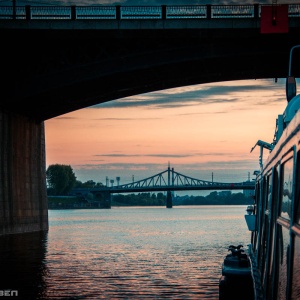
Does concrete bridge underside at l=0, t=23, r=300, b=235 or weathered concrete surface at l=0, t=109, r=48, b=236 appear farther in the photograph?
weathered concrete surface at l=0, t=109, r=48, b=236

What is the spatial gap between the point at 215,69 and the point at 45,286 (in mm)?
24836

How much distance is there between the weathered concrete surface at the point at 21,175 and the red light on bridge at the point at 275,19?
1563 centimetres

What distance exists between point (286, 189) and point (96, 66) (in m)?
34.4

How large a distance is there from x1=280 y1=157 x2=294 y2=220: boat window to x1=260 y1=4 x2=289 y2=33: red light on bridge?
2939 centimetres

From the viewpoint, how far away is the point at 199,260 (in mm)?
31516

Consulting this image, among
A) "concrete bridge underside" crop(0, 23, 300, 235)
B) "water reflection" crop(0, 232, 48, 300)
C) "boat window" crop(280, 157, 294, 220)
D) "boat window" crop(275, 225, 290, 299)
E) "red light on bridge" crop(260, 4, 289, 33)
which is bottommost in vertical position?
"water reflection" crop(0, 232, 48, 300)

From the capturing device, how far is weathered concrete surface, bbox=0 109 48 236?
43.1m

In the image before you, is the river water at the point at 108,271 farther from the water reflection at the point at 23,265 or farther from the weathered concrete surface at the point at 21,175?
the weathered concrete surface at the point at 21,175

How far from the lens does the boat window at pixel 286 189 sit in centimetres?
687

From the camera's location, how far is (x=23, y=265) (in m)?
28.4

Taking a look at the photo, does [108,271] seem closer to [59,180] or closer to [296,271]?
[296,271]

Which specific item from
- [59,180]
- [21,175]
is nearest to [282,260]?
[21,175]

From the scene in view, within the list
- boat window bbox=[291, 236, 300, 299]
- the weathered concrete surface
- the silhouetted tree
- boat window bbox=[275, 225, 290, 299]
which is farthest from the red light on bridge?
the silhouetted tree

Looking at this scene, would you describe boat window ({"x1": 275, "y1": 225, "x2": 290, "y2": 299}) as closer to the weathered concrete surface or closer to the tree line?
the weathered concrete surface
